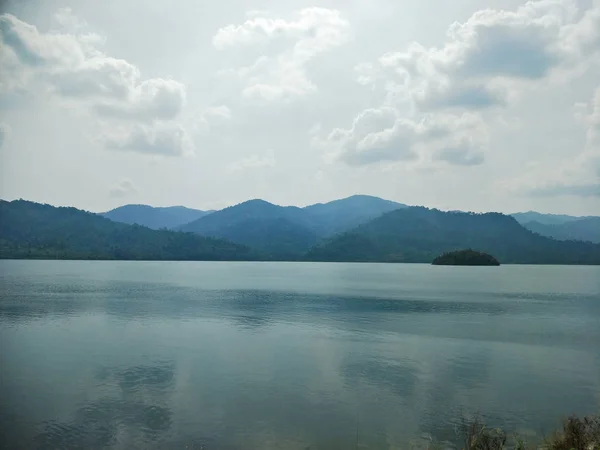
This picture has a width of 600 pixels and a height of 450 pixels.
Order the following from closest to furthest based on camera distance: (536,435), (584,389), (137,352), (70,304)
Result: 1. (536,435)
2. (584,389)
3. (137,352)
4. (70,304)

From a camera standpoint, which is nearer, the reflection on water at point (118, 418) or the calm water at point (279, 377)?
the reflection on water at point (118, 418)

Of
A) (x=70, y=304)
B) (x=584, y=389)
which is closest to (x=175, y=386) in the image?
(x=584, y=389)

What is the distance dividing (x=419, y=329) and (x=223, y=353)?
1158 inches

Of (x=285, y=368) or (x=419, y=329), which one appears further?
(x=419, y=329)

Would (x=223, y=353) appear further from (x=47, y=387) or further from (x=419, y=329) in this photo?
(x=419, y=329)

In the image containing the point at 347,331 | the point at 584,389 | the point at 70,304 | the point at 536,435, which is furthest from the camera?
the point at 70,304

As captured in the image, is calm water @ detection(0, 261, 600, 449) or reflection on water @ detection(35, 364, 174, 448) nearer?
reflection on water @ detection(35, 364, 174, 448)

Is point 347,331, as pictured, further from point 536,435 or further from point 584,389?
point 536,435

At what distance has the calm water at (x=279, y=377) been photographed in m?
25.0

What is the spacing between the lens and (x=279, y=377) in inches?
1430

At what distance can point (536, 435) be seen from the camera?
2505 centimetres

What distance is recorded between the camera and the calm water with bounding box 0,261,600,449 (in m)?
25.0

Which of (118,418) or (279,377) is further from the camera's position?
(279,377)

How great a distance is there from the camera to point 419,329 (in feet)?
206
